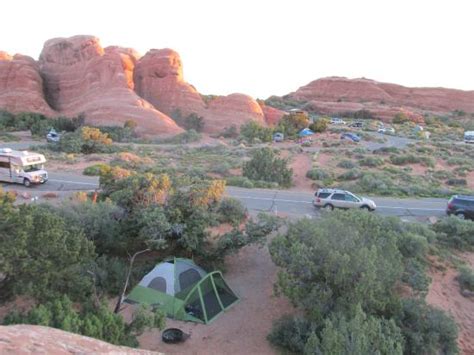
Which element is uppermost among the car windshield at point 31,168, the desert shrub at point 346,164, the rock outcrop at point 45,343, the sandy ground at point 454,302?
the rock outcrop at point 45,343

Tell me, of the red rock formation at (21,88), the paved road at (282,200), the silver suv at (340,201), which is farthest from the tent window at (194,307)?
the red rock formation at (21,88)

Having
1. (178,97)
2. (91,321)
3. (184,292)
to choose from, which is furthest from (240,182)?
(178,97)

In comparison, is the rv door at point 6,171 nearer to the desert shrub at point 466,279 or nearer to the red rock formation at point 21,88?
Answer: the desert shrub at point 466,279

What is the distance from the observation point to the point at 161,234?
14.5m

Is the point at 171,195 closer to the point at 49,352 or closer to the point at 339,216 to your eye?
the point at 339,216

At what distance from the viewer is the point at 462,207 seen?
72.0ft

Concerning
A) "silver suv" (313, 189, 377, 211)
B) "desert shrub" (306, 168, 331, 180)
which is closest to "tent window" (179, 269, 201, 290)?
"silver suv" (313, 189, 377, 211)

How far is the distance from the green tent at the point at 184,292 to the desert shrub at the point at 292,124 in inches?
2010

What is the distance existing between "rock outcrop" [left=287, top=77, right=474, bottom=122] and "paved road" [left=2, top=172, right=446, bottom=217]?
7581 centimetres

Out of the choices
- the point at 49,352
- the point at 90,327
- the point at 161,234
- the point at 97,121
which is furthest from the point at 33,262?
the point at 97,121

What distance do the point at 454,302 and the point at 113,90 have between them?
62109 millimetres

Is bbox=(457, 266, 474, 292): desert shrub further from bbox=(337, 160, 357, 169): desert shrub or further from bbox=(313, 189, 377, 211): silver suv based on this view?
bbox=(337, 160, 357, 169): desert shrub

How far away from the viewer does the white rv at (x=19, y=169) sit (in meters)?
25.0

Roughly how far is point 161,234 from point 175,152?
30426mm
